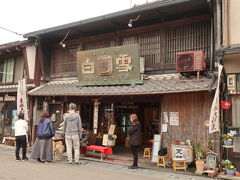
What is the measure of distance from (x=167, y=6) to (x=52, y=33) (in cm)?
666

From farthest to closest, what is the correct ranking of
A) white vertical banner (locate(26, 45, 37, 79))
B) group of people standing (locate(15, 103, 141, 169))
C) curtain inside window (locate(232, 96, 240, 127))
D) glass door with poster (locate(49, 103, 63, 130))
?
white vertical banner (locate(26, 45, 37, 79)), glass door with poster (locate(49, 103, 63, 130)), group of people standing (locate(15, 103, 141, 169)), curtain inside window (locate(232, 96, 240, 127))

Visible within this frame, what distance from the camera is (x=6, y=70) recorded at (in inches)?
688

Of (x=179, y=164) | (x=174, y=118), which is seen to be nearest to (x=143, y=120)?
(x=174, y=118)

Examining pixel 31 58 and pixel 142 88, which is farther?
pixel 31 58

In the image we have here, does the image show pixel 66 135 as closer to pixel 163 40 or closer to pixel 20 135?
pixel 20 135

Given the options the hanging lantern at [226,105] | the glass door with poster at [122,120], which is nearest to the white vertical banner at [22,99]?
the glass door with poster at [122,120]

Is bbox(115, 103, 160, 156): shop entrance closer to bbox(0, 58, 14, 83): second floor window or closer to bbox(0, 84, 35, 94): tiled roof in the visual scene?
bbox(0, 84, 35, 94): tiled roof

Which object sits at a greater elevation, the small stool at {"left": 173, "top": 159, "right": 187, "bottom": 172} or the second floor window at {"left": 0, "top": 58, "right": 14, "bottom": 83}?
the second floor window at {"left": 0, "top": 58, "right": 14, "bottom": 83}

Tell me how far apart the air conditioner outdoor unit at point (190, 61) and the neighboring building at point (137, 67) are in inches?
1.5

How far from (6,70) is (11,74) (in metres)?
0.66

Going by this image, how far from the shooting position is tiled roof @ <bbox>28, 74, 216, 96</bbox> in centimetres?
965

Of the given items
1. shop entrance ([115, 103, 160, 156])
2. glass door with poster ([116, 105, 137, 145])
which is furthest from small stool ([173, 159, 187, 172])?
glass door with poster ([116, 105, 137, 145])

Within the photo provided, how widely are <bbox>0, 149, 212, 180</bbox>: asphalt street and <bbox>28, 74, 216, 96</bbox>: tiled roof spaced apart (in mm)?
2901

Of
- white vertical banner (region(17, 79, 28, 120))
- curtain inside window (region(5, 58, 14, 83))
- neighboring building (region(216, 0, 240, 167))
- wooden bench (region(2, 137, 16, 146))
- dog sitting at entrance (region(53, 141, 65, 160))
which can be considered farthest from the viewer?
curtain inside window (region(5, 58, 14, 83))
